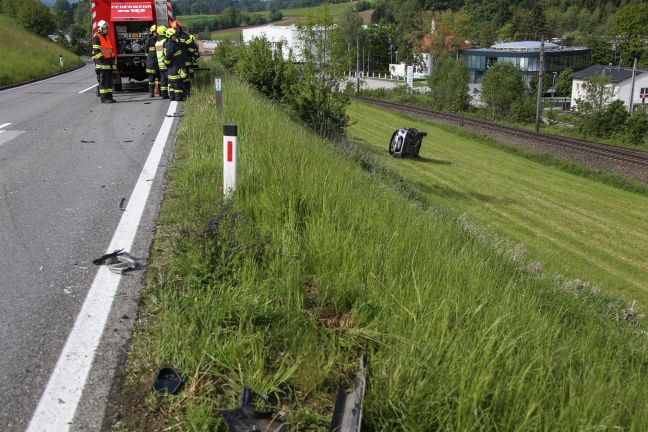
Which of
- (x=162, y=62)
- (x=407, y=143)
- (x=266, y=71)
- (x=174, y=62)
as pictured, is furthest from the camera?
(x=407, y=143)

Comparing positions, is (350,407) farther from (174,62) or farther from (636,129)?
(636,129)

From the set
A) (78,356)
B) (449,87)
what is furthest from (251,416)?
(449,87)

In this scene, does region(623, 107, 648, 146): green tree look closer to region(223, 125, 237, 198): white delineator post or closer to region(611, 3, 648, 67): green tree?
region(223, 125, 237, 198): white delineator post

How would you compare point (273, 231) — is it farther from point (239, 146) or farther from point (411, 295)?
point (239, 146)

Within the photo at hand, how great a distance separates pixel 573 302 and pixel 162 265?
3.56 m

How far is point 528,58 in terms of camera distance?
94562 mm

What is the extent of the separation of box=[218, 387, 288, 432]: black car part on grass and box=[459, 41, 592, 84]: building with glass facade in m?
95.5

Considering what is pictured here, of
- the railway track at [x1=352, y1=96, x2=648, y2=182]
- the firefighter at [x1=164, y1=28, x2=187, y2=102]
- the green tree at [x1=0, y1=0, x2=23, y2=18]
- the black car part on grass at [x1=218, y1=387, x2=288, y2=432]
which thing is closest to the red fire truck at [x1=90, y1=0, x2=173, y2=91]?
the firefighter at [x1=164, y1=28, x2=187, y2=102]

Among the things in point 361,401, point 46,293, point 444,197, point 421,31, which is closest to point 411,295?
point 361,401

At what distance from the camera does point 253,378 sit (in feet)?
10.2

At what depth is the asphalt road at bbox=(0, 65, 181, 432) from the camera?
126 inches

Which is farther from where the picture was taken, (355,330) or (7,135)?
(7,135)

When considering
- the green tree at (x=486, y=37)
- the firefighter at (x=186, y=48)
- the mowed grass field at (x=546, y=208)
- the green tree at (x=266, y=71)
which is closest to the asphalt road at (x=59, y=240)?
the firefighter at (x=186, y=48)

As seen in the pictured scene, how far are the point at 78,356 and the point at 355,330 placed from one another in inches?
59.7
